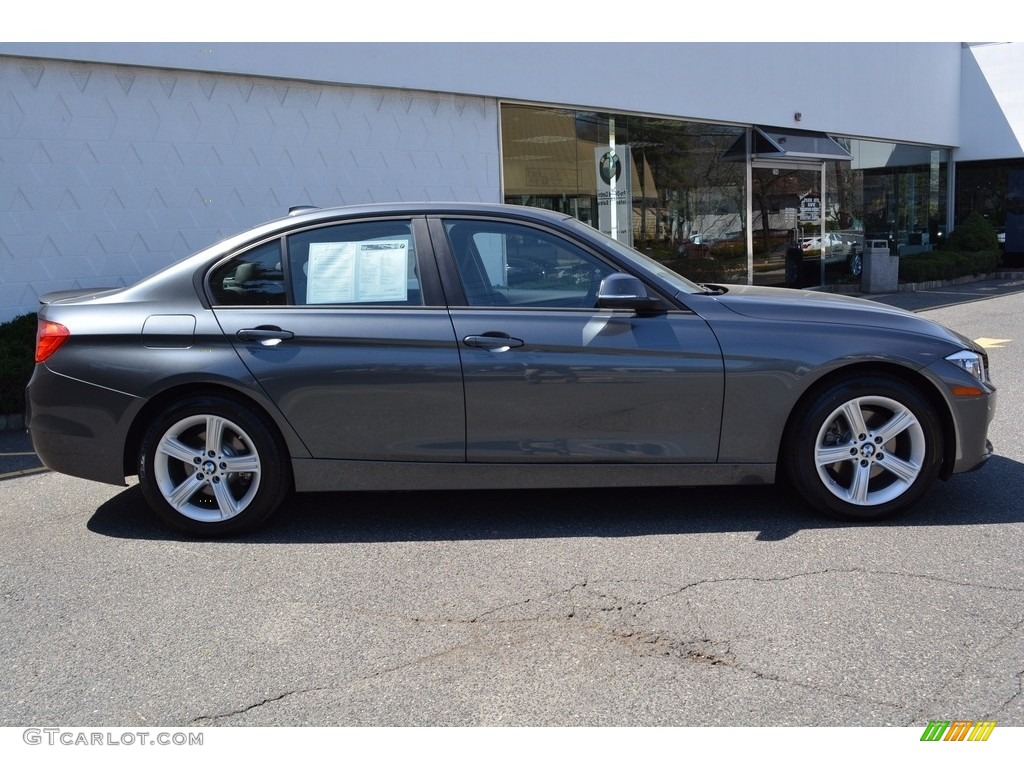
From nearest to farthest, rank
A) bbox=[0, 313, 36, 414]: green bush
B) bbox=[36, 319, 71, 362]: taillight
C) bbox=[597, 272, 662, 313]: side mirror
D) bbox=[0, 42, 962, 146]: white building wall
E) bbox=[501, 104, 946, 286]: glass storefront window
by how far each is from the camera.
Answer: bbox=[597, 272, 662, 313]: side mirror → bbox=[36, 319, 71, 362]: taillight → bbox=[0, 313, 36, 414]: green bush → bbox=[0, 42, 962, 146]: white building wall → bbox=[501, 104, 946, 286]: glass storefront window

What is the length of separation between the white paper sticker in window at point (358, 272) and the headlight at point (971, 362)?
264cm

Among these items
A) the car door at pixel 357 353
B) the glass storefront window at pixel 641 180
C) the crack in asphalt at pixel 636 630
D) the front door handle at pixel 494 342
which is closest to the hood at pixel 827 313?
the front door handle at pixel 494 342

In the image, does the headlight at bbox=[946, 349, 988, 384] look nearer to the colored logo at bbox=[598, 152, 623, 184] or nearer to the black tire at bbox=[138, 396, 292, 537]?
the black tire at bbox=[138, 396, 292, 537]

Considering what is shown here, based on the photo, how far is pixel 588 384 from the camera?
4.55m

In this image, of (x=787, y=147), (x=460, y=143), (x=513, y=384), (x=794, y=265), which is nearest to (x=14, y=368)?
(x=513, y=384)

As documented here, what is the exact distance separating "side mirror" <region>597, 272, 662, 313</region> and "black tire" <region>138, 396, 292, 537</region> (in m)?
1.71

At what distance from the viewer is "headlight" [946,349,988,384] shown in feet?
15.1

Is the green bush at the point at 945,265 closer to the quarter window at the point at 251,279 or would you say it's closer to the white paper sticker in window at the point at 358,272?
the white paper sticker in window at the point at 358,272

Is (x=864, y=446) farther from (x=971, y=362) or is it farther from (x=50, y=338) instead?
(x=50, y=338)

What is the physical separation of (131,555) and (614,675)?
8.26 feet

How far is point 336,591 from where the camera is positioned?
4.05 meters

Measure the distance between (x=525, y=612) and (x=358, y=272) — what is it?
1940mm

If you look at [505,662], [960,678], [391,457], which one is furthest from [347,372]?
[960,678]

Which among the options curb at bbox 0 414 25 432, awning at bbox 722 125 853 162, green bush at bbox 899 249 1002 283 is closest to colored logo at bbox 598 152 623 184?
awning at bbox 722 125 853 162
